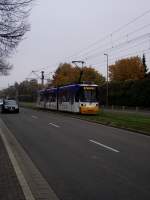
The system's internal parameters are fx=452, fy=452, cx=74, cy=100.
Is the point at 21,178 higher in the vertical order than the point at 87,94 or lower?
lower

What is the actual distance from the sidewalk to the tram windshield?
31407mm

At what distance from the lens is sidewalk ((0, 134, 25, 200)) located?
7801mm

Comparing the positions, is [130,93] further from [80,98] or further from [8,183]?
[8,183]

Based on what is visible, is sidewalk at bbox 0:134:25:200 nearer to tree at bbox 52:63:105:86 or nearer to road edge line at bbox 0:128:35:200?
road edge line at bbox 0:128:35:200

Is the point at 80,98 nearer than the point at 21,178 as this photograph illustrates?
No

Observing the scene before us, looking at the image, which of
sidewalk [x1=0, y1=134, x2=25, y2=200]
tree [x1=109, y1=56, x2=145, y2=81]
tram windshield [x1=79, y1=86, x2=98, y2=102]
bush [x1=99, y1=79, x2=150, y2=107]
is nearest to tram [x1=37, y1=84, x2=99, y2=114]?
tram windshield [x1=79, y1=86, x2=98, y2=102]

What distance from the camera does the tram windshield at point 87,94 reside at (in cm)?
4366

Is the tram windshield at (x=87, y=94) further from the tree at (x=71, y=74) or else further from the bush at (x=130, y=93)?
the tree at (x=71, y=74)

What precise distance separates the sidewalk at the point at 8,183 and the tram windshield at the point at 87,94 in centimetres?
3141

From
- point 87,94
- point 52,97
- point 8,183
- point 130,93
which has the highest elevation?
point 130,93

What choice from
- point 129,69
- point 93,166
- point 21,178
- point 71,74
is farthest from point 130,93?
point 21,178

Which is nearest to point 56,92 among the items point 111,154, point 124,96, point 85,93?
point 85,93

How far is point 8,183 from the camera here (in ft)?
29.4

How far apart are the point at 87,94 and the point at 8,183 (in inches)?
1380
